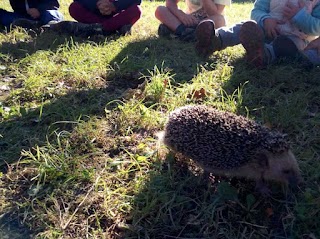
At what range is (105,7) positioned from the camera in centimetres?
559

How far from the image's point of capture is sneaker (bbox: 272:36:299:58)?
14.3 ft

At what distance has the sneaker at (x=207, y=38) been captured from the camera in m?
4.47

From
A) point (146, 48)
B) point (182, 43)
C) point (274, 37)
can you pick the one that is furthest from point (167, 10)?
point (274, 37)

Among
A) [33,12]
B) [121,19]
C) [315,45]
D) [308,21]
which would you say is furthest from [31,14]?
[315,45]

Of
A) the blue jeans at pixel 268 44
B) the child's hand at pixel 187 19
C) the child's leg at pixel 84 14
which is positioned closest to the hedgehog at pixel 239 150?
the blue jeans at pixel 268 44

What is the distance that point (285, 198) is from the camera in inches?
96.4

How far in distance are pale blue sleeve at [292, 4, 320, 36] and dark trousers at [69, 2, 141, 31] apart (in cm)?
241

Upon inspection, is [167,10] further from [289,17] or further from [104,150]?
[104,150]

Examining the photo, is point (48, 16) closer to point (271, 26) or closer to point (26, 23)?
point (26, 23)

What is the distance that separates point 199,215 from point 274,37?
3212 millimetres

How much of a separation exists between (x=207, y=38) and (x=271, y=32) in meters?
0.85

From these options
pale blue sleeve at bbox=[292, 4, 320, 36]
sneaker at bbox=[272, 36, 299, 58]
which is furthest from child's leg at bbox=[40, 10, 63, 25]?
pale blue sleeve at bbox=[292, 4, 320, 36]

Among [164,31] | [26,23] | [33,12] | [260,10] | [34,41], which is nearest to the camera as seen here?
[260,10]

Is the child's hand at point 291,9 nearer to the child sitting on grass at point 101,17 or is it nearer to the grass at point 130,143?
the grass at point 130,143
